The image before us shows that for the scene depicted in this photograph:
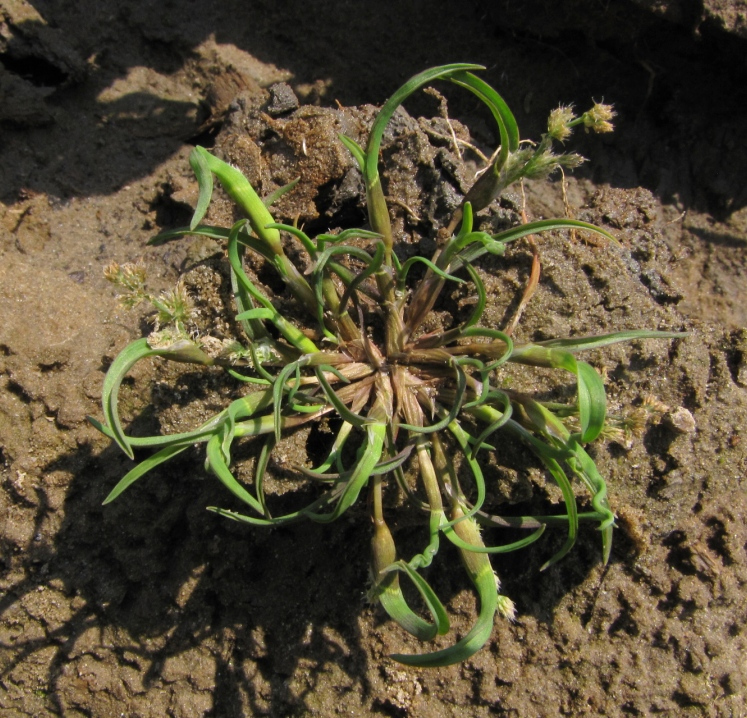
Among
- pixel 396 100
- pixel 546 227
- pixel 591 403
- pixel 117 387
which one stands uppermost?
pixel 396 100

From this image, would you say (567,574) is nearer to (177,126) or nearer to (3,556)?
(3,556)

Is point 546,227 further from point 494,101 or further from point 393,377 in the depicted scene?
point 393,377

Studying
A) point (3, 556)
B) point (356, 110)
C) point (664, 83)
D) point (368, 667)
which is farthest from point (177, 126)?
point (368, 667)

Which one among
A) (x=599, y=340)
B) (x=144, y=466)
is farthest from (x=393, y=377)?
(x=144, y=466)

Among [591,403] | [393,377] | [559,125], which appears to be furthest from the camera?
[393,377]

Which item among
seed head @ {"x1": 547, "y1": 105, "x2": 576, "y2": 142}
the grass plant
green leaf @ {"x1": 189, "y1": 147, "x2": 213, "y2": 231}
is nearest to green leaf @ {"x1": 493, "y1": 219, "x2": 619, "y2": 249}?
the grass plant

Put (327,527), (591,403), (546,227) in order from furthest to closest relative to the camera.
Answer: (327,527), (546,227), (591,403)

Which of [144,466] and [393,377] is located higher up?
[393,377]

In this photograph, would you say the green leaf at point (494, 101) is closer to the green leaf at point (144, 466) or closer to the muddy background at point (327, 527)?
the muddy background at point (327, 527)

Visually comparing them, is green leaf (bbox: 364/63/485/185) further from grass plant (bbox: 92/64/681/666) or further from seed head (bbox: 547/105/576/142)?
seed head (bbox: 547/105/576/142)
